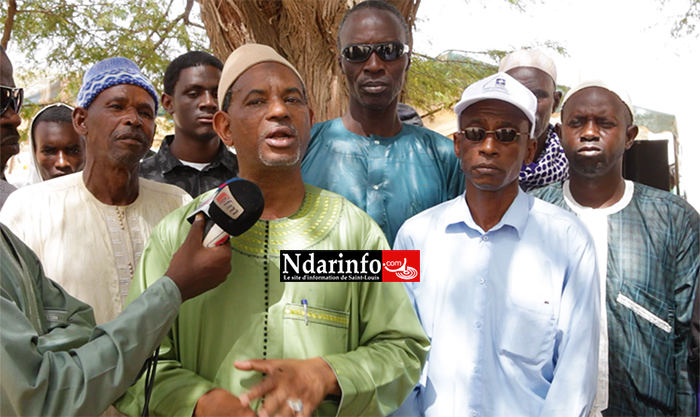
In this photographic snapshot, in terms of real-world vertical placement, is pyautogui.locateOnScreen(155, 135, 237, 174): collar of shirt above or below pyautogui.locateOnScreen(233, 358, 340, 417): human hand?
above

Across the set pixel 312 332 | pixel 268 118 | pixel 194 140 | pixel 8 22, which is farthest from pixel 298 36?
pixel 8 22

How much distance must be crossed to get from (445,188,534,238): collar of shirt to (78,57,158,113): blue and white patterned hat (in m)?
1.66

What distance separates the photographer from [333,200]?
7.86 ft

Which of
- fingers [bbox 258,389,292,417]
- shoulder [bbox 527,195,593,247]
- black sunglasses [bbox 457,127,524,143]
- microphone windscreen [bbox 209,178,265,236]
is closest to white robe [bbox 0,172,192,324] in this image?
microphone windscreen [bbox 209,178,265,236]

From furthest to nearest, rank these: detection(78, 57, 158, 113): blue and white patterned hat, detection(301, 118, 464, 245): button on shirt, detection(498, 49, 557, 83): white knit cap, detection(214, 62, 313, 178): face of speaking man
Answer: detection(498, 49, 557, 83): white knit cap < detection(301, 118, 464, 245): button on shirt < detection(78, 57, 158, 113): blue and white patterned hat < detection(214, 62, 313, 178): face of speaking man

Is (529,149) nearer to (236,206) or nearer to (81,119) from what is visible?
(236,206)

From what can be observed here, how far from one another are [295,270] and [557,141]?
2.40 metres

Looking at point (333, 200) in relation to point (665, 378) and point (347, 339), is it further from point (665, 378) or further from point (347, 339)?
point (665, 378)

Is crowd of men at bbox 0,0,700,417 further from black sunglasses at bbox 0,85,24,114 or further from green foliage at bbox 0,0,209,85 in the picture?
green foliage at bbox 0,0,209,85

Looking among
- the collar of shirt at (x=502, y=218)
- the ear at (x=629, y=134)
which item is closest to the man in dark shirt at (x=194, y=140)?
the collar of shirt at (x=502, y=218)

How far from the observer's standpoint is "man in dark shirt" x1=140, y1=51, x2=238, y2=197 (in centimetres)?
394

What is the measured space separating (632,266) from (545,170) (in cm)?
92

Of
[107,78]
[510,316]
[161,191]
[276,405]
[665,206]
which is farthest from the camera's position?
[161,191]

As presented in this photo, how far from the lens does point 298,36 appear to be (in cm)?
527
